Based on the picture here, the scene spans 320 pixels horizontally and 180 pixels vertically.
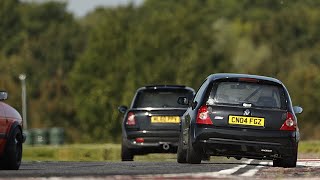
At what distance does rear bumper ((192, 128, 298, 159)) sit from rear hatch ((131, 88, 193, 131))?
6045 mm

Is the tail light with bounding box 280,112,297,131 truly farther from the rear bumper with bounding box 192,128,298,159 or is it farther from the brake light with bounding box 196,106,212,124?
the brake light with bounding box 196,106,212,124

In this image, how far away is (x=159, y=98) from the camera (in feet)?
80.4

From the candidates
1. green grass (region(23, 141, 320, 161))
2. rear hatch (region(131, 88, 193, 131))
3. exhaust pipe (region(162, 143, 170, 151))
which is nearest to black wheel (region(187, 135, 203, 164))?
exhaust pipe (region(162, 143, 170, 151))

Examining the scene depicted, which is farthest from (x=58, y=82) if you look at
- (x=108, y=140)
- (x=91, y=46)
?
(x=108, y=140)

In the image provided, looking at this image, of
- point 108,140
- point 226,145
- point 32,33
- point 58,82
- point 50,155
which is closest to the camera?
point 226,145

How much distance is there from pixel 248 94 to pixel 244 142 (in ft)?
2.85

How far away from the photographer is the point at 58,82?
114 metres

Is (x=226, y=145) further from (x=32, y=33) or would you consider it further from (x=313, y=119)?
(x=32, y=33)

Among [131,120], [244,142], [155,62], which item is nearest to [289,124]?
[244,142]

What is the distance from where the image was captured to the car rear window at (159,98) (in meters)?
24.2

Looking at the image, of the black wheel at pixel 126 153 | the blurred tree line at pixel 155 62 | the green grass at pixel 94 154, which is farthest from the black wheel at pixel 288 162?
the blurred tree line at pixel 155 62

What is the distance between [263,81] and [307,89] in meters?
67.6

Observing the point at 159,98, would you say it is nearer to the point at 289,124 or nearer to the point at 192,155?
the point at 192,155

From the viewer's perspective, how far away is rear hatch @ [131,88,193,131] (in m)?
23.7
